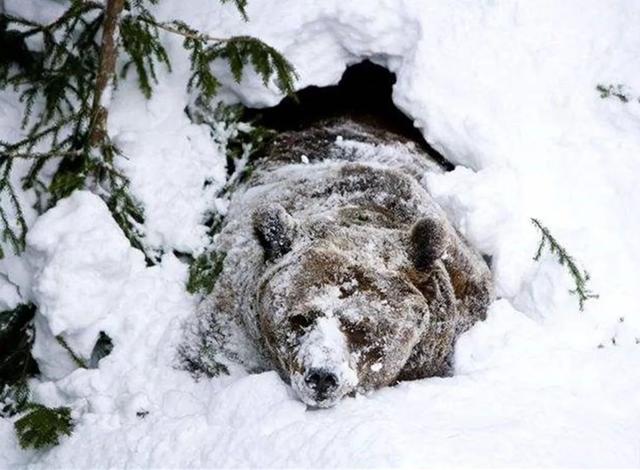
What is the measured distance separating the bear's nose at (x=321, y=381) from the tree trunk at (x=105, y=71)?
2.68 m

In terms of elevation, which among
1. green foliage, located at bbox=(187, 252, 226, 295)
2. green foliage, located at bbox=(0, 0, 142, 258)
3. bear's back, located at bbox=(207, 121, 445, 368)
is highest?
green foliage, located at bbox=(0, 0, 142, 258)

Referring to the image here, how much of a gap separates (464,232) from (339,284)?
168 centimetres

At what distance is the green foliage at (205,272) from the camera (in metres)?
5.66

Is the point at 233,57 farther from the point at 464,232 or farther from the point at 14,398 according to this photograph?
the point at 14,398

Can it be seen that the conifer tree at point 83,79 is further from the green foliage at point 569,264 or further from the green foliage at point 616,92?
the green foliage at point 616,92

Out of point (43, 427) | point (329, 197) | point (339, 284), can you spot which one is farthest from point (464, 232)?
point (43, 427)

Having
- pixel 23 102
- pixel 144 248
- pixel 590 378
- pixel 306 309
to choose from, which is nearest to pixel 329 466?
pixel 306 309

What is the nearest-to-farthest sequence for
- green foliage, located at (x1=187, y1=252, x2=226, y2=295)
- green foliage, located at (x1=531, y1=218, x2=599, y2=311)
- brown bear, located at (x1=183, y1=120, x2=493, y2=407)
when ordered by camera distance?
brown bear, located at (x1=183, y1=120, x2=493, y2=407)
green foliage, located at (x1=531, y1=218, x2=599, y2=311)
green foliage, located at (x1=187, y1=252, x2=226, y2=295)

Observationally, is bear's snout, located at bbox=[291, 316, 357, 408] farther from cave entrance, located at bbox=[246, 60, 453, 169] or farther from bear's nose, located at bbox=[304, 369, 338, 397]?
cave entrance, located at bbox=[246, 60, 453, 169]

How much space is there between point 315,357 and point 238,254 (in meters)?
1.82

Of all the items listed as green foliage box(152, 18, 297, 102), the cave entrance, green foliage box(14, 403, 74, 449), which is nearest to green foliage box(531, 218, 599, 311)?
the cave entrance

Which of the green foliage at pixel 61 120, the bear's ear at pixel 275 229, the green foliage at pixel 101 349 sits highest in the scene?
the green foliage at pixel 61 120

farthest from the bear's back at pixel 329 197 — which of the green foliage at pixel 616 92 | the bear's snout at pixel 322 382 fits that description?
the green foliage at pixel 616 92

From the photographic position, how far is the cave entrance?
23.8 ft
